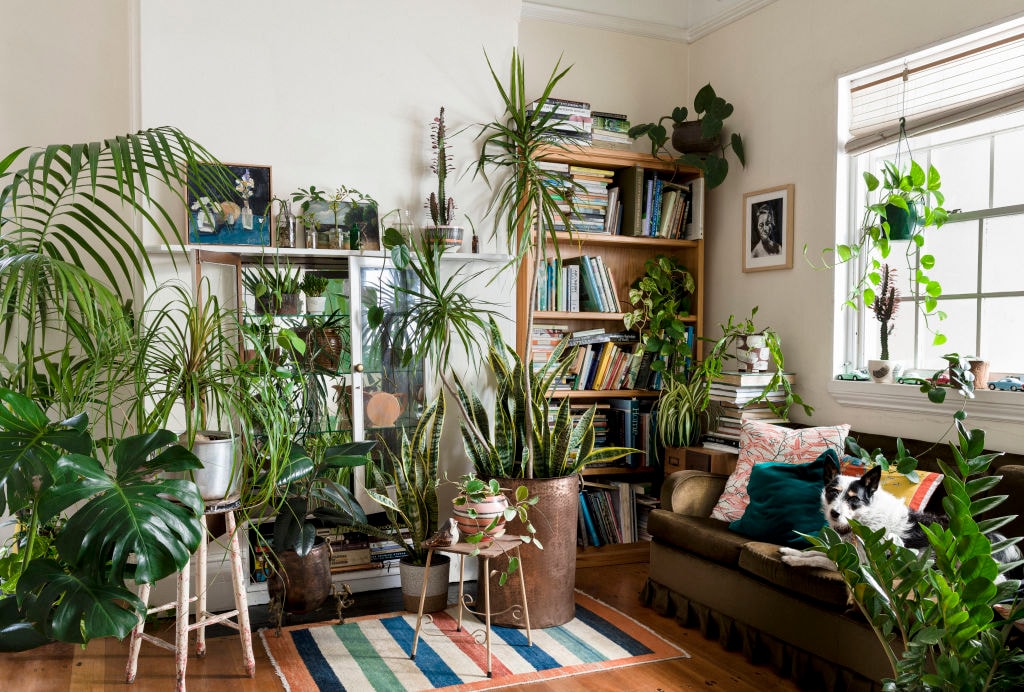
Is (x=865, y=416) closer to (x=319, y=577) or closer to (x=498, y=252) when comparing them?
(x=498, y=252)

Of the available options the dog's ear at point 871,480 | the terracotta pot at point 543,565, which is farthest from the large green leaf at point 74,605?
the dog's ear at point 871,480

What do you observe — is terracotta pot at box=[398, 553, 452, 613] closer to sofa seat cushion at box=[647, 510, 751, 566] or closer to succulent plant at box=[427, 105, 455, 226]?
sofa seat cushion at box=[647, 510, 751, 566]

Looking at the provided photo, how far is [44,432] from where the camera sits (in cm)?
210

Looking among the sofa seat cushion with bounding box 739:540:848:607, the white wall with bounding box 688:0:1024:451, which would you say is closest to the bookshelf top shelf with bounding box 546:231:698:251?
the white wall with bounding box 688:0:1024:451

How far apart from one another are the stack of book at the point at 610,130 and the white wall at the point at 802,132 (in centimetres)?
59

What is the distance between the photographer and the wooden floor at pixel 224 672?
2.94 m

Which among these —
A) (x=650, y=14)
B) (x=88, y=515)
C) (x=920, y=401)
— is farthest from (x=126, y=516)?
(x=650, y=14)

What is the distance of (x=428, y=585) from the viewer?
143 inches

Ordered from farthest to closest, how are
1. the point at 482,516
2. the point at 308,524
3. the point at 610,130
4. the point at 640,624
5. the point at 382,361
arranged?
the point at 610,130
the point at 382,361
the point at 640,624
the point at 308,524
the point at 482,516

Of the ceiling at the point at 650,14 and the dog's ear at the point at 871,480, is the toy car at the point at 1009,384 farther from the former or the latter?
the ceiling at the point at 650,14

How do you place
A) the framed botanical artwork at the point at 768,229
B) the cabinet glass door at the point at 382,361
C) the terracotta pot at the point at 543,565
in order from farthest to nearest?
the framed botanical artwork at the point at 768,229 < the cabinet glass door at the point at 382,361 < the terracotta pot at the point at 543,565

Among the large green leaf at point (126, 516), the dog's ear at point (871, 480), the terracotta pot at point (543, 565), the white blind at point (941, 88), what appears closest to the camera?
the large green leaf at point (126, 516)

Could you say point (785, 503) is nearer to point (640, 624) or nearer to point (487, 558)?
point (640, 624)

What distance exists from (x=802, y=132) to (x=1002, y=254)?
1.16 meters
